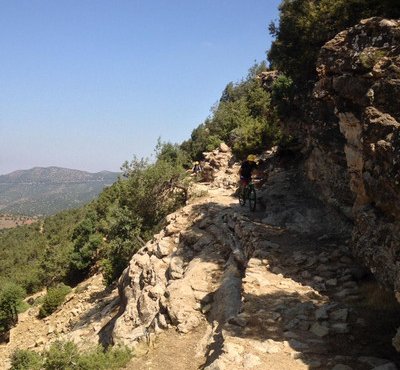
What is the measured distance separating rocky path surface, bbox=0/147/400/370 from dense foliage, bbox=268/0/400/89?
17.0 ft

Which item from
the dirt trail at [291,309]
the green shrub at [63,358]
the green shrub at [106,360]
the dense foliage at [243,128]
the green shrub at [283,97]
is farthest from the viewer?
the dense foliage at [243,128]

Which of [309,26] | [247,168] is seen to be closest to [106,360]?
[247,168]

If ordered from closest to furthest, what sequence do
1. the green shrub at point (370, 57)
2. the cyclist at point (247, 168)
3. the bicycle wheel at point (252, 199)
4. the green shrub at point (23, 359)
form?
the green shrub at point (370, 57), the green shrub at point (23, 359), the cyclist at point (247, 168), the bicycle wheel at point (252, 199)

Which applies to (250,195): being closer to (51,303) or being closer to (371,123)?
(371,123)

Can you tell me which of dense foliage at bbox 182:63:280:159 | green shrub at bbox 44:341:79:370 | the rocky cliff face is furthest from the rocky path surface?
dense foliage at bbox 182:63:280:159

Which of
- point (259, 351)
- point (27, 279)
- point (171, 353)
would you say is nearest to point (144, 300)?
point (171, 353)

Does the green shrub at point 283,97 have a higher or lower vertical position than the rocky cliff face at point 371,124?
higher

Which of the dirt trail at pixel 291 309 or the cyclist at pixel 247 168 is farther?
the cyclist at pixel 247 168

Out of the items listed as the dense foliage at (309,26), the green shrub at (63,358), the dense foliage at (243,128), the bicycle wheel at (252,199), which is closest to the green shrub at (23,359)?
the green shrub at (63,358)

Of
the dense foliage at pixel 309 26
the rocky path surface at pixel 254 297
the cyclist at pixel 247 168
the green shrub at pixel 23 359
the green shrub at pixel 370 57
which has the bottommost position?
the green shrub at pixel 23 359

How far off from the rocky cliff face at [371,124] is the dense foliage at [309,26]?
229 centimetres

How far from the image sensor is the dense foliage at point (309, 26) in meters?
12.5

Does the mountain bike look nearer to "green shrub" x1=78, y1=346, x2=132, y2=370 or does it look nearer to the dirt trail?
the dirt trail

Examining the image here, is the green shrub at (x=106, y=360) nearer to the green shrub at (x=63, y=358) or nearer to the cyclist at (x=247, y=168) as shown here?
the green shrub at (x=63, y=358)
